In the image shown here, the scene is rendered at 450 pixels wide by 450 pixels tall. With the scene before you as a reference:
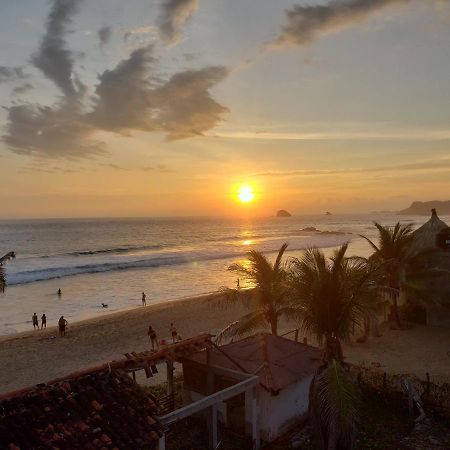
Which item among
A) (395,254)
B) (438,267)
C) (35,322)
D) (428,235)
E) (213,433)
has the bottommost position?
(35,322)

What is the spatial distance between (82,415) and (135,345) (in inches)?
688

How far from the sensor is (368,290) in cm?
1091

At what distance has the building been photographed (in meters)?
12.2

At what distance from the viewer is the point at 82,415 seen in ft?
27.0

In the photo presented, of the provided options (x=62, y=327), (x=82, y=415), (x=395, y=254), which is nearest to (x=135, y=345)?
(x=62, y=327)

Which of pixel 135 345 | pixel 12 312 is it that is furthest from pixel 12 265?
pixel 135 345

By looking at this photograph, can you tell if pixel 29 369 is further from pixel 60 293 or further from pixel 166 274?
pixel 166 274

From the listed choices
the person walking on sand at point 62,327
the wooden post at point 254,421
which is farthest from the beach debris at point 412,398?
the person walking on sand at point 62,327

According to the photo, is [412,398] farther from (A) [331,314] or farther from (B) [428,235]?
(B) [428,235]

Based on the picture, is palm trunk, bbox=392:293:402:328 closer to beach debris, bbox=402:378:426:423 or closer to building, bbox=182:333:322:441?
beach debris, bbox=402:378:426:423

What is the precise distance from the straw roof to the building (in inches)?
479

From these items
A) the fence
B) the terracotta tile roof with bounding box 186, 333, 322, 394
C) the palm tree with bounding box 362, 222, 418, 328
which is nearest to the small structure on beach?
the palm tree with bounding box 362, 222, 418, 328

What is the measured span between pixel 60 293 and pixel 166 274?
17.2m

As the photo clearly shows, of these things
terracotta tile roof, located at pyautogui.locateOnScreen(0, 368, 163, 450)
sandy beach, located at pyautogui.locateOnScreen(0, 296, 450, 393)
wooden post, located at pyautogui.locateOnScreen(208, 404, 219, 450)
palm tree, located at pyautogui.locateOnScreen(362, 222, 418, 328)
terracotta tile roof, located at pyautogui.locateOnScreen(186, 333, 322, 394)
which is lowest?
sandy beach, located at pyautogui.locateOnScreen(0, 296, 450, 393)
